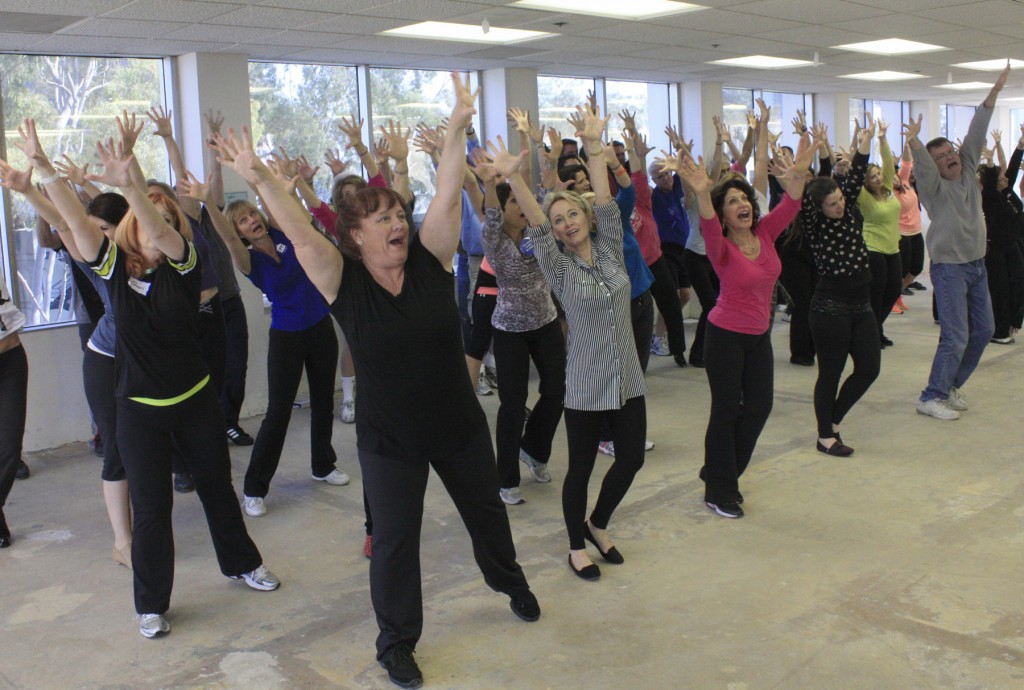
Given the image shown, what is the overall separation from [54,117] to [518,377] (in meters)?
4.17

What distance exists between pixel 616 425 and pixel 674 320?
423cm

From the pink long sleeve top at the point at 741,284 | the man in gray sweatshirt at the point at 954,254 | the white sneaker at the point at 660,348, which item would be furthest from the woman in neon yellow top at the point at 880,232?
the pink long sleeve top at the point at 741,284

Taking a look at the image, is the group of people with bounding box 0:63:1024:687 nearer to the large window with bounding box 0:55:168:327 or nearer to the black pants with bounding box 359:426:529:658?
the black pants with bounding box 359:426:529:658

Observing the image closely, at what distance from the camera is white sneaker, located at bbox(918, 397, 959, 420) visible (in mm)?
6098

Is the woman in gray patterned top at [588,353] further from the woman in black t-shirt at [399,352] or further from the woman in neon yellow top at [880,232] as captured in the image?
the woman in neon yellow top at [880,232]

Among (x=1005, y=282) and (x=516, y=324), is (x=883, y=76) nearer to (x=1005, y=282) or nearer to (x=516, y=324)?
(x=1005, y=282)

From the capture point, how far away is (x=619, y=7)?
6711 mm

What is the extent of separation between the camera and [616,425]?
3893mm

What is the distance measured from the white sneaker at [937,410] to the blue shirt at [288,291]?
382cm

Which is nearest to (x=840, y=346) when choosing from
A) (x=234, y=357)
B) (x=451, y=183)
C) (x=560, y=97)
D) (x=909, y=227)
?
(x=451, y=183)

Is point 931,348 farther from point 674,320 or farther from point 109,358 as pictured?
point 109,358

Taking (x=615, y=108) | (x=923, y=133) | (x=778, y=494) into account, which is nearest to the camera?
(x=778, y=494)

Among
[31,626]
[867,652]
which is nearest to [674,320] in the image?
[867,652]

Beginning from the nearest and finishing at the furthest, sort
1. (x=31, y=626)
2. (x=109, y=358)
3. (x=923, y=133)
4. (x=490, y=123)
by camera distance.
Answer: (x=31, y=626)
(x=109, y=358)
(x=490, y=123)
(x=923, y=133)
